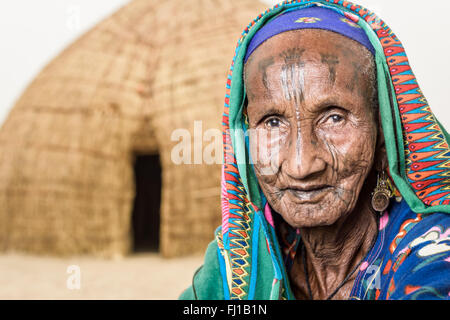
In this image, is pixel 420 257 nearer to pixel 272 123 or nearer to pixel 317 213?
pixel 317 213

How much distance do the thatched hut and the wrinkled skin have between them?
549 cm

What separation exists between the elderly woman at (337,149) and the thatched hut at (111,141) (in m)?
5.34

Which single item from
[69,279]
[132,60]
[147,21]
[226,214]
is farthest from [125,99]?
[226,214]

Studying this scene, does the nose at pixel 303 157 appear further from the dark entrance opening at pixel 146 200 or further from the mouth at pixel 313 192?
the dark entrance opening at pixel 146 200

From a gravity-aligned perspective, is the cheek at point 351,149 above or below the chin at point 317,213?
above

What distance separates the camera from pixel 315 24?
1.34 meters

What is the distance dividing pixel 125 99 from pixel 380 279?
262 inches

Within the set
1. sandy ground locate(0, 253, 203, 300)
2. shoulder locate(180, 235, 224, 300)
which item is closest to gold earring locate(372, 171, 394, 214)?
shoulder locate(180, 235, 224, 300)

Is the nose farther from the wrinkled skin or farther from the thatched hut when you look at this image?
the thatched hut

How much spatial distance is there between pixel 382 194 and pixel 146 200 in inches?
343

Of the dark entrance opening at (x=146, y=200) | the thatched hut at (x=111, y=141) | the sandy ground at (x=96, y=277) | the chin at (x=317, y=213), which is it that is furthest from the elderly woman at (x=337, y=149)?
the dark entrance opening at (x=146, y=200)

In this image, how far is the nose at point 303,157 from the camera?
1240 mm
